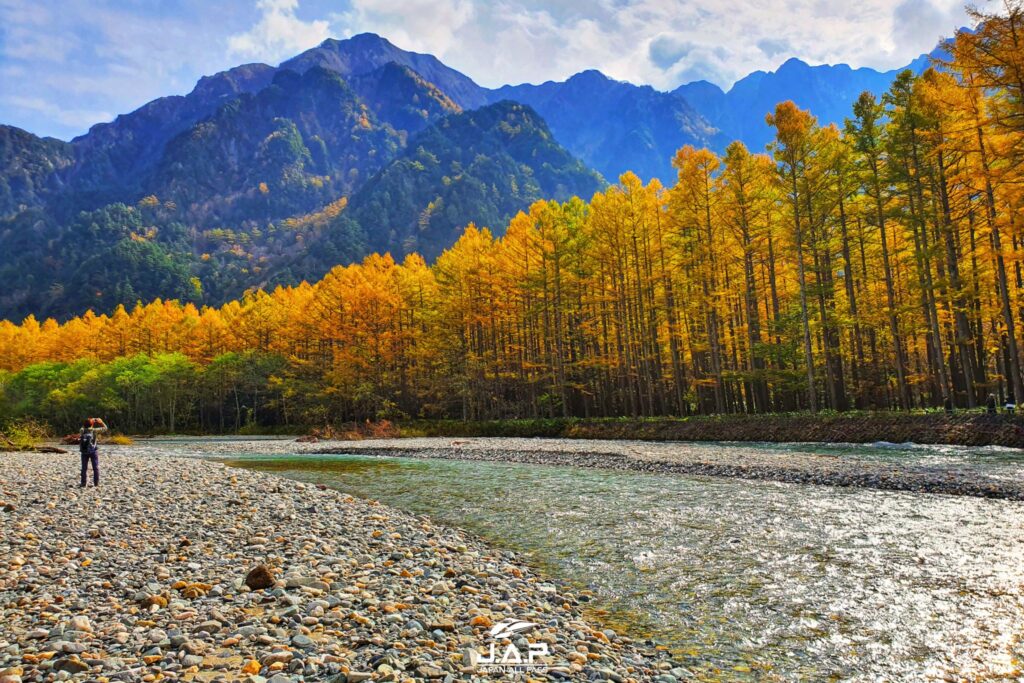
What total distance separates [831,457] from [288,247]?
205 m

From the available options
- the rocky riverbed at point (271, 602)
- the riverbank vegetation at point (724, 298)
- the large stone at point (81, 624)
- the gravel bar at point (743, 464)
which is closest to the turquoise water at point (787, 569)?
the rocky riverbed at point (271, 602)

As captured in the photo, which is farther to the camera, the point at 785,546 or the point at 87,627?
the point at 785,546

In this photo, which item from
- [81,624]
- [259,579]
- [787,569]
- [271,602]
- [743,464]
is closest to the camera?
[81,624]

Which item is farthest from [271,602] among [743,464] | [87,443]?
[743,464]

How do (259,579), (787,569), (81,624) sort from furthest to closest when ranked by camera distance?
(787,569)
(259,579)
(81,624)

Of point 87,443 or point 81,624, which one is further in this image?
point 87,443

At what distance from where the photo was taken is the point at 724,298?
33.5 metres

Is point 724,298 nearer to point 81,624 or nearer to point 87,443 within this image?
point 87,443

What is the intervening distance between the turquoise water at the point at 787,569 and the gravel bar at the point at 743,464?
1.07m

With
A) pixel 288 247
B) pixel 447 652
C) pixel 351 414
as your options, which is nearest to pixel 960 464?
pixel 447 652

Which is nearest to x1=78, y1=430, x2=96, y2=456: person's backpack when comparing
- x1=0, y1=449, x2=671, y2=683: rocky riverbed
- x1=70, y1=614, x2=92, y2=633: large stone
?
x1=0, y1=449, x2=671, y2=683: rocky riverbed

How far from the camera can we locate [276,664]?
4234 millimetres

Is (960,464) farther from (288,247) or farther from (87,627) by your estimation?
(288,247)

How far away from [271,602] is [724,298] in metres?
32.2
